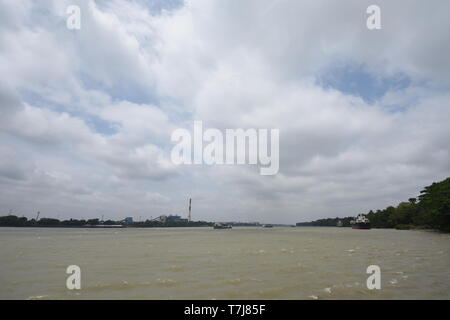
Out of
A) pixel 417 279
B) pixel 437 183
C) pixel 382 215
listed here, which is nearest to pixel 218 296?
pixel 417 279

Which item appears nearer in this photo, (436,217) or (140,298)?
(140,298)

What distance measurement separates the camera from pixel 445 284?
15109mm

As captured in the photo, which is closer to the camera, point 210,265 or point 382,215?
point 210,265

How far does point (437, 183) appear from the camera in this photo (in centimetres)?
9369

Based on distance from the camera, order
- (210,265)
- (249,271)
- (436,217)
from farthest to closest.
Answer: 1. (436,217)
2. (210,265)
3. (249,271)

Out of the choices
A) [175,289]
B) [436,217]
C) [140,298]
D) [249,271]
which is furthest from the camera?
[436,217]

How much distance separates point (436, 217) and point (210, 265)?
90.7 metres

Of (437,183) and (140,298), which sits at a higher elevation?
(437,183)
